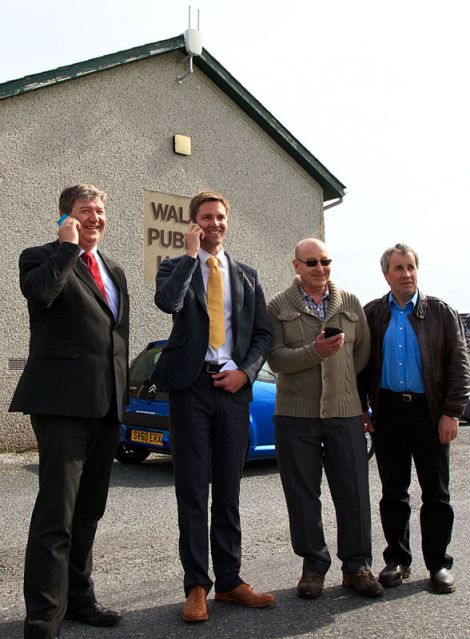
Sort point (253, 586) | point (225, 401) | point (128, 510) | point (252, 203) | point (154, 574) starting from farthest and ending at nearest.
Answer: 1. point (252, 203)
2. point (128, 510)
3. point (154, 574)
4. point (253, 586)
5. point (225, 401)

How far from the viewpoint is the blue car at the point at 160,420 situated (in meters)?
7.81

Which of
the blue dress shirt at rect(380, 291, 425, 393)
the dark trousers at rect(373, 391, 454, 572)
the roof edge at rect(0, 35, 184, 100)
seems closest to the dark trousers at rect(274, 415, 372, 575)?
the dark trousers at rect(373, 391, 454, 572)

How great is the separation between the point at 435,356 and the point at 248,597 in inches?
72.4

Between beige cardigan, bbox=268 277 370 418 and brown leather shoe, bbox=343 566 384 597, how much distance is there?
0.92 meters

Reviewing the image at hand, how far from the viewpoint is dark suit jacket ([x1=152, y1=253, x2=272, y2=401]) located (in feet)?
12.3

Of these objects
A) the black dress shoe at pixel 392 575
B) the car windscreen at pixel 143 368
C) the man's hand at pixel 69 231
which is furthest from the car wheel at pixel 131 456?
the man's hand at pixel 69 231

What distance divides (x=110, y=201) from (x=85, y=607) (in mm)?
8002

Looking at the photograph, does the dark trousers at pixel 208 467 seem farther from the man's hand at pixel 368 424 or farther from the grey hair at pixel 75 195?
the grey hair at pixel 75 195

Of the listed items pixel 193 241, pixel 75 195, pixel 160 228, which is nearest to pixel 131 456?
pixel 160 228

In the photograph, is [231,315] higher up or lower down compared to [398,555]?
higher up

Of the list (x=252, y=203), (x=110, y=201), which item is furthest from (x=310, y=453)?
(x=252, y=203)

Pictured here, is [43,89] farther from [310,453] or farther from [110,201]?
[310,453]

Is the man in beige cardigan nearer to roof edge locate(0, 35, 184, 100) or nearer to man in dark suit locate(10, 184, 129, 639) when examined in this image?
man in dark suit locate(10, 184, 129, 639)

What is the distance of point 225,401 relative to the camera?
3826mm
